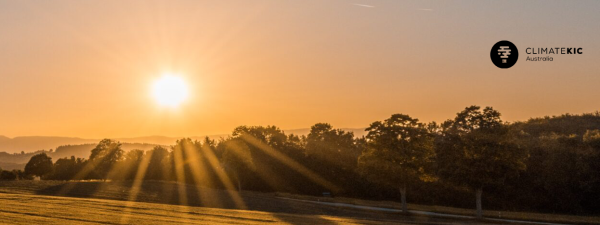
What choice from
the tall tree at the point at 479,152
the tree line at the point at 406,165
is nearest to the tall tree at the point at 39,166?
the tree line at the point at 406,165

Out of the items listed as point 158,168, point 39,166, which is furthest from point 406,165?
point 39,166

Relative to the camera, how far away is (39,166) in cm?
9750

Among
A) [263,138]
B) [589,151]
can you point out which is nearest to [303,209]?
[589,151]

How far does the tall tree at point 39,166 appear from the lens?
3804 inches

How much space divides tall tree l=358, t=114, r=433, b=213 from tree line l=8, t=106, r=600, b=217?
0.41 ft

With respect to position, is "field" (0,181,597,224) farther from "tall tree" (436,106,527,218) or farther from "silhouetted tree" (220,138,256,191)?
"silhouetted tree" (220,138,256,191)

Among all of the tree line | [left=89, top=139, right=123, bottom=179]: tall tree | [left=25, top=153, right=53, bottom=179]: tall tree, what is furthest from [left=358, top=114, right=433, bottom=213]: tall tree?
[left=25, top=153, right=53, bottom=179]: tall tree

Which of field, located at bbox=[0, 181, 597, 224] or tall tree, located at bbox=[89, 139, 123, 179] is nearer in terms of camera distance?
field, located at bbox=[0, 181, 597, 224]

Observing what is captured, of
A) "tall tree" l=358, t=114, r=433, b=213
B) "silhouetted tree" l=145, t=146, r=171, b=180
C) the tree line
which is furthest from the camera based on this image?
"silhouetted tree" l=145, t=146, r=171, b=180

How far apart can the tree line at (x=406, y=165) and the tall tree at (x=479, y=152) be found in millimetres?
114

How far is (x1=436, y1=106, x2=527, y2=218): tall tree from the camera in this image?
50750 millimetres

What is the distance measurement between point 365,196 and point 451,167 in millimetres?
24115

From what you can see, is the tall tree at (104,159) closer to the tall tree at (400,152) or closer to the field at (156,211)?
the field at (156,211)

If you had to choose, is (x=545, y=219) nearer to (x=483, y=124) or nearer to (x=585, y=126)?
(x=483, y=124)
